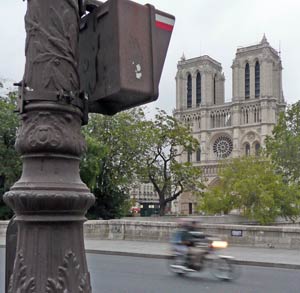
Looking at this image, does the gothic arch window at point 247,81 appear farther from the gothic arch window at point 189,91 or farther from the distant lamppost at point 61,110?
the distant lamppost at point 61,110

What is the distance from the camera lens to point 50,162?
7.13 feet

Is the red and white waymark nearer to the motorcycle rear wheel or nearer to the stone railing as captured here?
the motorcycle rear wheel

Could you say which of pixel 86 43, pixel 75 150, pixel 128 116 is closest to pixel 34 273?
pixel 75 150

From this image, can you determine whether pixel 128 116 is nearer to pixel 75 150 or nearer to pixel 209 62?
pixel 75 150

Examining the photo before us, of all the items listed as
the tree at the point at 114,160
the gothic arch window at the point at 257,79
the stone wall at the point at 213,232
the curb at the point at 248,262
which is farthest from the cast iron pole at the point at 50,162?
the gothic arch window at the point at 257,79

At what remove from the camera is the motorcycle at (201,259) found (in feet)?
41.2

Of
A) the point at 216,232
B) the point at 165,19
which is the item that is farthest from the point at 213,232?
the point at 165,19

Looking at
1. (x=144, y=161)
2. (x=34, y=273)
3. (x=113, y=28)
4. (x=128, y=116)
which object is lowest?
(x=34, y=273)

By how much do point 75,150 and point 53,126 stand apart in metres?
0.14

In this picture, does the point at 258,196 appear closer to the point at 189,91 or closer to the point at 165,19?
the point at 165,19

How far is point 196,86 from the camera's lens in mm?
111438

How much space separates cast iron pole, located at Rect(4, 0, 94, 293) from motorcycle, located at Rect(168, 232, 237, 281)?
35.4ft

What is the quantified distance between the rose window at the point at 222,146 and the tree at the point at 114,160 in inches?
2650

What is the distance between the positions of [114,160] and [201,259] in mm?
28572
